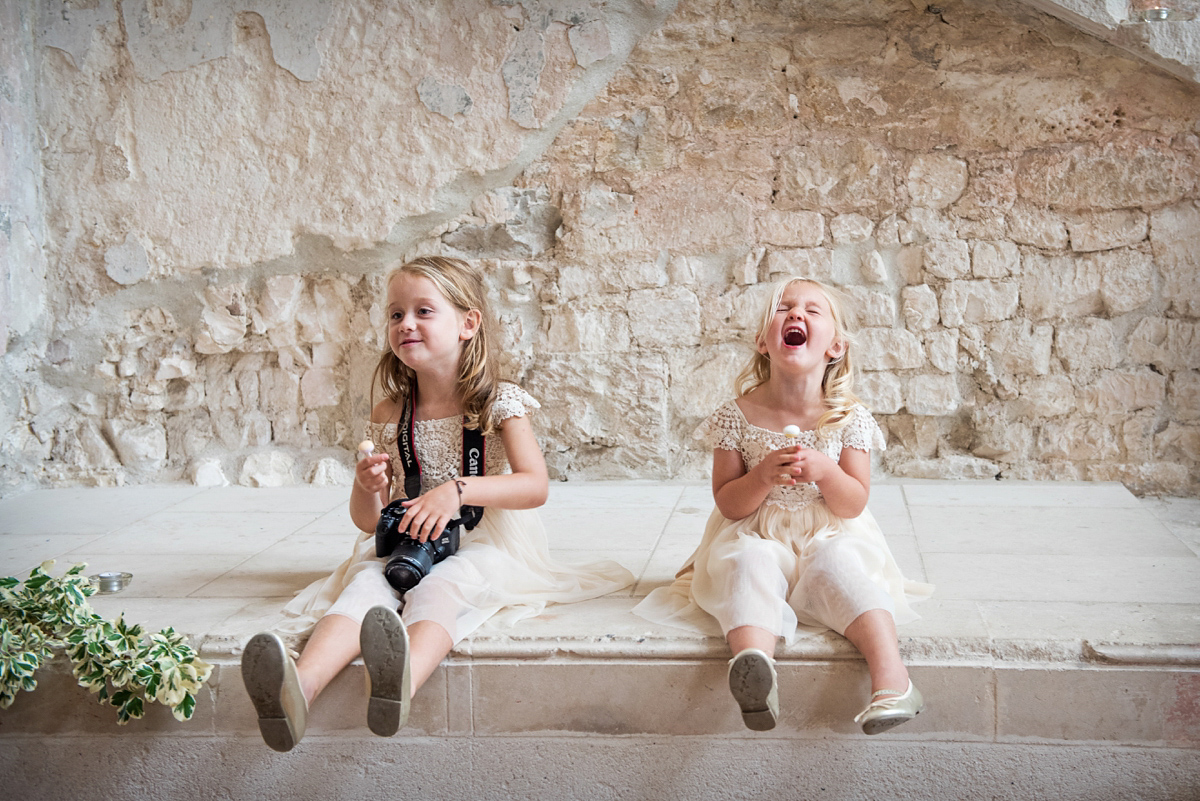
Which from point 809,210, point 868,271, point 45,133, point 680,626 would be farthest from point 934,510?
point 45,133

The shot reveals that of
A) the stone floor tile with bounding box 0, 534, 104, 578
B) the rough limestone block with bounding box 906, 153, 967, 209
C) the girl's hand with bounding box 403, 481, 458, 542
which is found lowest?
the stone floor tile with bounding box 0, 534, 104, 578

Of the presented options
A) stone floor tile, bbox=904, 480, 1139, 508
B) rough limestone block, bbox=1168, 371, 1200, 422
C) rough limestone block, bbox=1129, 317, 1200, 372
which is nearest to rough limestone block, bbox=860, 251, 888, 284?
stone floor tile, bbox=904, 480, 1139, 508

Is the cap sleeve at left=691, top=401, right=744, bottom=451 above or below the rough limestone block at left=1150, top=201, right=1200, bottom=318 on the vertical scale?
below

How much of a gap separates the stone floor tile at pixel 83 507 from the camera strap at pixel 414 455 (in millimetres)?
1503

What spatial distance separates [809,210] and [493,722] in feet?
8.26

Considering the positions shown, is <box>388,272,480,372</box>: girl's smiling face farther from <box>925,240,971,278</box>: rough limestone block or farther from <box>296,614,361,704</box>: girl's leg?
<box>925,240,971,278</box>: rough limestone block

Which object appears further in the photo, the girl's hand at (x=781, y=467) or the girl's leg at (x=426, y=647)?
the girl's hand at (x=781, y=467)

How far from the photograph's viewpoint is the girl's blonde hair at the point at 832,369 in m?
2.18

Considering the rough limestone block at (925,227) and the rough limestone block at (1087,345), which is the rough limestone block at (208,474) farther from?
the rough limestone block at (1087,345)

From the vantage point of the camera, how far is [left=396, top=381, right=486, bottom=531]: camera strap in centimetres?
225

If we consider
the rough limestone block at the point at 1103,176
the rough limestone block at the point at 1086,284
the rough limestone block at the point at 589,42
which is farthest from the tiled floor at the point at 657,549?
the rough limestone block at the point at 589,42

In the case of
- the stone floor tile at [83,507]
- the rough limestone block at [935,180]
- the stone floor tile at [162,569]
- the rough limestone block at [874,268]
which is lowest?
the stone floor tile at [83,507]

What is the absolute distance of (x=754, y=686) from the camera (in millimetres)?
1667

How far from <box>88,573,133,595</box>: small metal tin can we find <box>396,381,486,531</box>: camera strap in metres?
0.84
